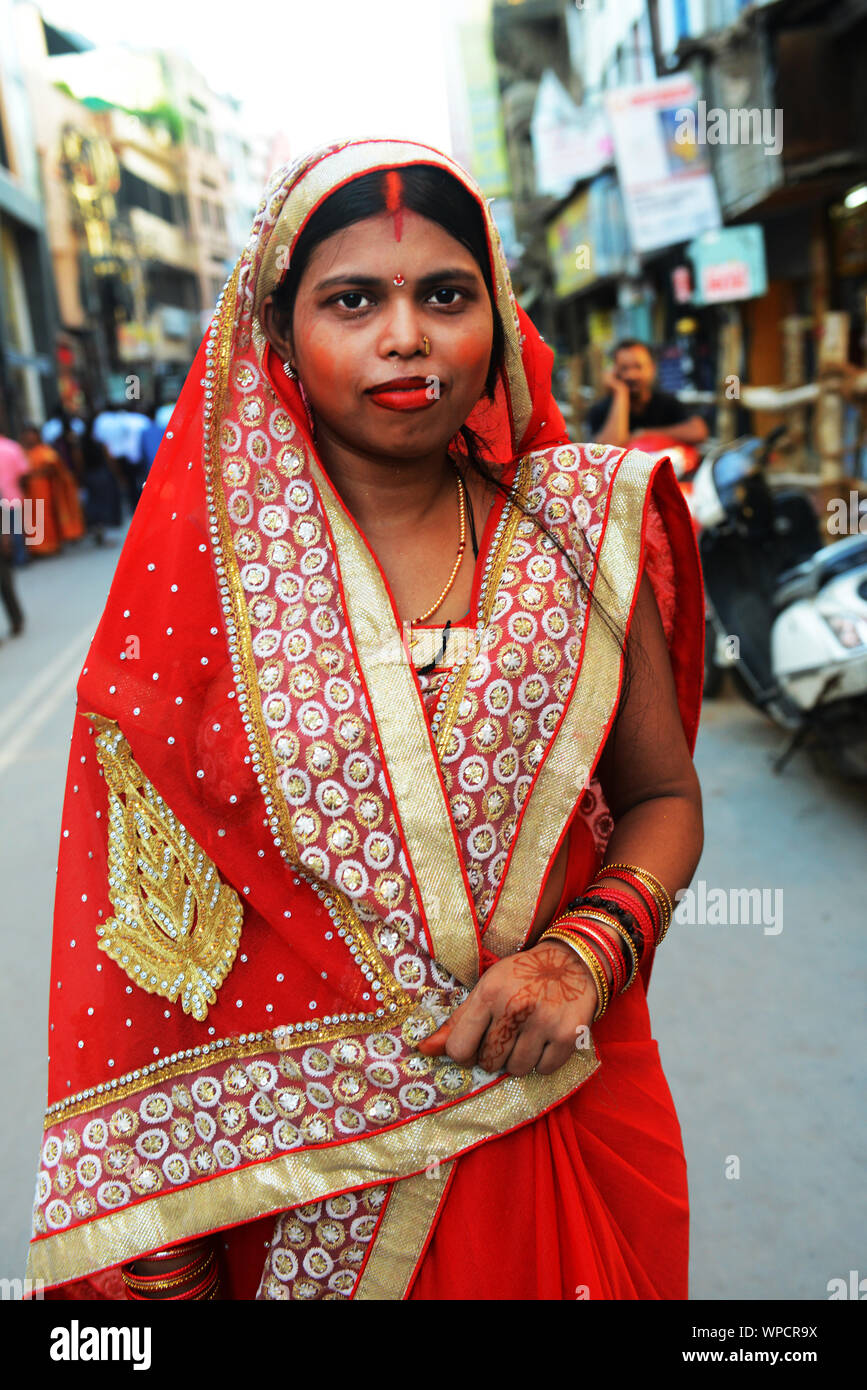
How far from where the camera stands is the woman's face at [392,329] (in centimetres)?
102

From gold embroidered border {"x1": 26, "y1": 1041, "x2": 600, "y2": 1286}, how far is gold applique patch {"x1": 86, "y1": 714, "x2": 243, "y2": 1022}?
18 centimetres

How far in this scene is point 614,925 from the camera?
1.10 metres

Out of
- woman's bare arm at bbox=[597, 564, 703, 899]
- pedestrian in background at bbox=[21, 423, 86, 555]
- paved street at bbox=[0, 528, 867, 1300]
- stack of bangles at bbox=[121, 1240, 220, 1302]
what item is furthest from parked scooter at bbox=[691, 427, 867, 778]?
pedestrian in background at bbox=[21, 423, 86, 555]

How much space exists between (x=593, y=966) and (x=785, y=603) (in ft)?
12.1

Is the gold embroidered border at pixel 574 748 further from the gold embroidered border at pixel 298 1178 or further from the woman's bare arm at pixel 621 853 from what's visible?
the gold embroidered border at pixel 298 1178

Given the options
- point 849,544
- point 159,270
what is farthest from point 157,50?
point 849,544

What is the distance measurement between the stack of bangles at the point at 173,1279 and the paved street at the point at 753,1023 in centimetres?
121

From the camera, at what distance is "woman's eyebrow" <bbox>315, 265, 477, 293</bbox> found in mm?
1028

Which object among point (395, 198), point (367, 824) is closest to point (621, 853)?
point (367, 824)

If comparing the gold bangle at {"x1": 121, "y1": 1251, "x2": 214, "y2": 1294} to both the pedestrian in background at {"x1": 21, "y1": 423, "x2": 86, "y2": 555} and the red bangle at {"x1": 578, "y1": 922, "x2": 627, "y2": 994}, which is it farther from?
the pedestrian in background at {"x1": 21, "y1": 423, "x2": 86, "y2": 555}

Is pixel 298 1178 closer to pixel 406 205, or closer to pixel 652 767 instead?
pixel 652 767

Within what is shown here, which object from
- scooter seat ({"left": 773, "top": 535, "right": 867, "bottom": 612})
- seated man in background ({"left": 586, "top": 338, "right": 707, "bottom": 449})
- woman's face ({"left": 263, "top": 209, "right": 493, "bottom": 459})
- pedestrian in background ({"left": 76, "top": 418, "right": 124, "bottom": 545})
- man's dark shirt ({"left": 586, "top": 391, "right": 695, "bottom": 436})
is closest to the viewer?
woman's face ({"left": 263, "top": 209, "right": 493, "bottom": 459})

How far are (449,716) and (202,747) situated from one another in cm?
23

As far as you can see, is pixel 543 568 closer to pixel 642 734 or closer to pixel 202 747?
pixel 642 734
